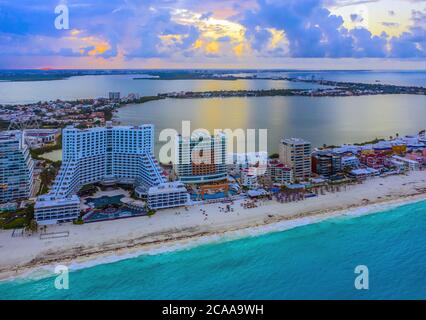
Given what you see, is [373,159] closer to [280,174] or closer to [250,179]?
[280,174]

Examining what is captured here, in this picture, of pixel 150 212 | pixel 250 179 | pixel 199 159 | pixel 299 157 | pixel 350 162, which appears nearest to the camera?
pixel 150 212

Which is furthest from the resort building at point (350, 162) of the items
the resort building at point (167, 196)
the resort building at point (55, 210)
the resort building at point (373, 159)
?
the resort building at point (55, 210)

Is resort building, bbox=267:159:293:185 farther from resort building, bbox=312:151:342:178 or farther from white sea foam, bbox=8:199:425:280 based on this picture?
white sea foam, bbox=8:199:425:280

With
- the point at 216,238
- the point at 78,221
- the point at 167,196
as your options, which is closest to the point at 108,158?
the point at 167,196

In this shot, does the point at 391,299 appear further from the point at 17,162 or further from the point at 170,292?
the point at 17,162

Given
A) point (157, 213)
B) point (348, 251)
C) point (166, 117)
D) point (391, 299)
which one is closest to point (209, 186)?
point (157, 213)

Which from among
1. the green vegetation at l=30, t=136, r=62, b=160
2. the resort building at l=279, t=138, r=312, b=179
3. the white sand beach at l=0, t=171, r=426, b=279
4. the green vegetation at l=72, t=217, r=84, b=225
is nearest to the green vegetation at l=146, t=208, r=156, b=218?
the white sand beach at l=0, t=171, r=426, b=279

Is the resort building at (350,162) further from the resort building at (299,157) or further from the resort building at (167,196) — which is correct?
the resort building at (167,196)

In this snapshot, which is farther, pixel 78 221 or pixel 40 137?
pixel 40 137

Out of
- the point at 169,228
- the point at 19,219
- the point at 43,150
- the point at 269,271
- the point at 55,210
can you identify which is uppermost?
the point at 43,150
